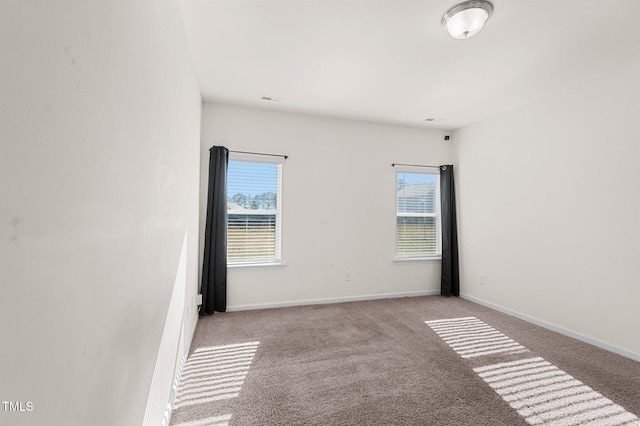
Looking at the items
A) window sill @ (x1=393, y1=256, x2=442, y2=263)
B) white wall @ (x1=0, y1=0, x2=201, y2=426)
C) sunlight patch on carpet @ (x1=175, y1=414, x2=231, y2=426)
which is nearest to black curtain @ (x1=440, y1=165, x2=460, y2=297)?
window sill @ (x1=393, y1=256, x2=442, y2=263)

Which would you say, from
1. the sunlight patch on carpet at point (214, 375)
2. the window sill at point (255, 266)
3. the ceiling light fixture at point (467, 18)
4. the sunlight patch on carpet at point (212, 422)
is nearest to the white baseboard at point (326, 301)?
the window sill at point (255, 266)

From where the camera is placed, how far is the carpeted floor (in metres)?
1.82

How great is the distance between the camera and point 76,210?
0.64 m

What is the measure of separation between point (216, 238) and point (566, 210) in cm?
397

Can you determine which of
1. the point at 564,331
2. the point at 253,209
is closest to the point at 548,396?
the point at 564,331

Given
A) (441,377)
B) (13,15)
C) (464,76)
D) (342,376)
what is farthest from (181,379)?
(464,76)

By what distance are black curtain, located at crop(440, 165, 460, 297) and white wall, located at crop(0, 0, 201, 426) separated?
4304 mm

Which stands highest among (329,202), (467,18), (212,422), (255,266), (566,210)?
(467,18)

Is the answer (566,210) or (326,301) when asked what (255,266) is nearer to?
(326,301)

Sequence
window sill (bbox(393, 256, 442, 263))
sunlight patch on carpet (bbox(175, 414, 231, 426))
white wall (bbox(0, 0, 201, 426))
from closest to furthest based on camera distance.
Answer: white wall (bbox(0, 0, 201, 426))
sunlight patch on carpet (bbox(175, 414, 231, 426))
window sill (bbox(393, 256, 442, 263))

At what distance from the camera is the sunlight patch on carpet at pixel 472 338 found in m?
2.69

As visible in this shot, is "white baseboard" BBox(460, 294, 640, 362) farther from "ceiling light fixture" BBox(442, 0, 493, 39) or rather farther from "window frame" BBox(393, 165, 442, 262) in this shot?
"ceiling light fixture" BBox(442, 0, 493, 39)

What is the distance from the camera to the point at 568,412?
1839 millimetres

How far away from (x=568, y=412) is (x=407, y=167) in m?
3.39
